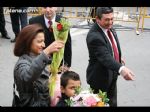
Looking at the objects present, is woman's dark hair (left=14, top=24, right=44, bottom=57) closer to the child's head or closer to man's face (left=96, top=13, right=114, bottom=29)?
the child's head

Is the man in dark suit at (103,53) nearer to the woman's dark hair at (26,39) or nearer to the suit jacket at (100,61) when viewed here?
the suit jacket at (100,61)

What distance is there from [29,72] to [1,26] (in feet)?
20.4

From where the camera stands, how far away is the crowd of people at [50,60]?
3.25m

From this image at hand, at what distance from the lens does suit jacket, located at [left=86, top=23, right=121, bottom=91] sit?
13.5ft

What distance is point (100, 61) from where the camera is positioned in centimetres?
419

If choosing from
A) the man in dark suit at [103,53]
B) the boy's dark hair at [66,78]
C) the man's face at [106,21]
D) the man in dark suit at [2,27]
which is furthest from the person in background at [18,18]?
the boy's dark hair at [66,78]

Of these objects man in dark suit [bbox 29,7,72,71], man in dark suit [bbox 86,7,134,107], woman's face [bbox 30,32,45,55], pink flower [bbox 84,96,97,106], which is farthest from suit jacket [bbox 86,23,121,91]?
woman's face [bbox 30,32,45,55]

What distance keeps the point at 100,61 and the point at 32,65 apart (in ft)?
3.93

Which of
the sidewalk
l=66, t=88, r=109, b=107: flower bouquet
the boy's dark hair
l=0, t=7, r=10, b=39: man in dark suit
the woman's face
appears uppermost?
the woman's face

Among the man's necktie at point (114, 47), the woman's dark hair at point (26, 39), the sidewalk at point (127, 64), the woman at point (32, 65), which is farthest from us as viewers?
the sidewalk at point (127, 64)

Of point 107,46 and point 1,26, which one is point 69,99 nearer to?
point 107,46

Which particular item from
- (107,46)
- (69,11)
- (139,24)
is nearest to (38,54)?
(107,46)

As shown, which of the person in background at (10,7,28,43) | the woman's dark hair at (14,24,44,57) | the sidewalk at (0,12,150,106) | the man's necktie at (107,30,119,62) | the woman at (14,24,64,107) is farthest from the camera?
the person in background at (10,7,28,43)

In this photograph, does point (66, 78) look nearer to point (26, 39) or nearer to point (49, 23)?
point (26, 39)
